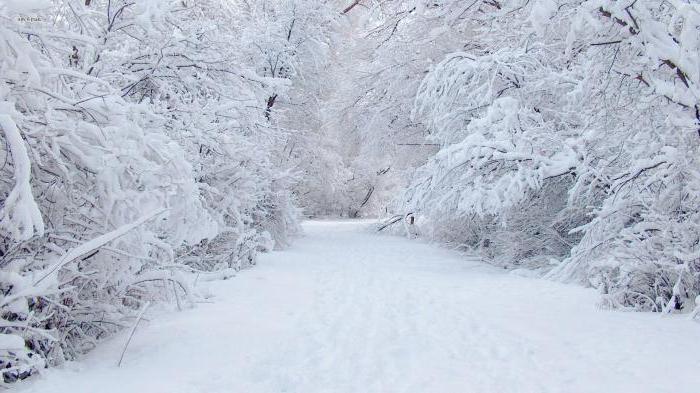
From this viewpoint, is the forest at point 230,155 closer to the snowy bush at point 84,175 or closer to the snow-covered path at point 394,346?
the snowy bush at point 84,175

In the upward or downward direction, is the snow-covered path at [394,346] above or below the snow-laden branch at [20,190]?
below

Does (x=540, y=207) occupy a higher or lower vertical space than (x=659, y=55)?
lower

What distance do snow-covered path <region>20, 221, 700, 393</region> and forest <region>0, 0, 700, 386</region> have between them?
Result: 1.26 ft

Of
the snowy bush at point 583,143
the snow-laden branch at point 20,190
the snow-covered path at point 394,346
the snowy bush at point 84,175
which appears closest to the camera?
the snow-laden branch at point 20,190

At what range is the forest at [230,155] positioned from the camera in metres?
3.69

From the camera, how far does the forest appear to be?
145 inches

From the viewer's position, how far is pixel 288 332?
5.38m

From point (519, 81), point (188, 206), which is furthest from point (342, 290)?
point (519, 81)

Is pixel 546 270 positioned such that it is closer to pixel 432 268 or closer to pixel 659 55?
pixel 432 268

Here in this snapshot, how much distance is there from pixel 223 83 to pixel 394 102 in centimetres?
921

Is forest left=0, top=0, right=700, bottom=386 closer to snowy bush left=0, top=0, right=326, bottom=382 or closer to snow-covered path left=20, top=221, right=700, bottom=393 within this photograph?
snowy bush left=0, top=0, right=326, bottom=382

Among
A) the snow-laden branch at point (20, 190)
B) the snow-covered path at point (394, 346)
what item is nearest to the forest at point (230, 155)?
the snow-laden branch at point (20, 190)

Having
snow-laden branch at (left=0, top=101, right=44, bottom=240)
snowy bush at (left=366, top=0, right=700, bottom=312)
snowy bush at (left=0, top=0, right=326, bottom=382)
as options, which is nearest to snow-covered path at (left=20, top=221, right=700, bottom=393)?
snowy bush at (left=0, top=0, right=326, bottom=382)

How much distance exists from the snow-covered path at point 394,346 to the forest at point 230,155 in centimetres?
38
